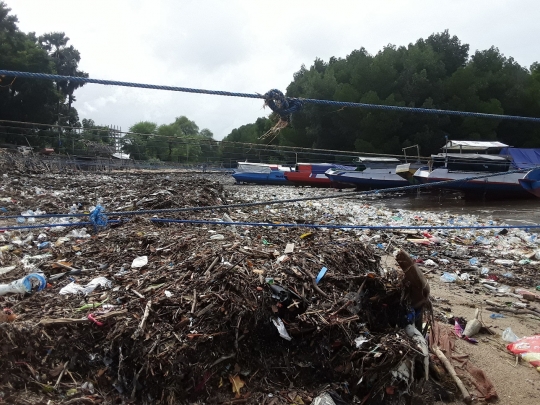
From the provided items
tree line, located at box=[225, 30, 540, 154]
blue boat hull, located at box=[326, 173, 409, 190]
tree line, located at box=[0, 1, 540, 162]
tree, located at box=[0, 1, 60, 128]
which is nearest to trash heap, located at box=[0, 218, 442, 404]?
blue boat hull, located at box=[326, 173, 409, 190]

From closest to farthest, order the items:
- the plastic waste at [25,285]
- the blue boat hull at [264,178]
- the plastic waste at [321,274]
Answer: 1. the plastic waste at [321,274]
2. the plastic waste at [25,285]
3. the blue boat hull at [264,178]

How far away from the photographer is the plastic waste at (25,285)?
2.54 m

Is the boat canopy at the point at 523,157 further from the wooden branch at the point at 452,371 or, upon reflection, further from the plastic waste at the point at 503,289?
the wooden branch at the point at 452,371

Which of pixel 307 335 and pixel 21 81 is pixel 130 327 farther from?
pixel 21 81

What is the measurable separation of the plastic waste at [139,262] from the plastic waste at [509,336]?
2.76m

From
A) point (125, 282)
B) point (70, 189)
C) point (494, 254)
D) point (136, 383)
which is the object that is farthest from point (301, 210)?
point (136, 383)

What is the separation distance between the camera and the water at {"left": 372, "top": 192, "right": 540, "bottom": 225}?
1105 centimetres

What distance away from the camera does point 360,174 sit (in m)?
18.3

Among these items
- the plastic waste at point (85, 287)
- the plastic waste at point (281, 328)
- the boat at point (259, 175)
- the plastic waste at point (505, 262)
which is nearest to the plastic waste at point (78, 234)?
the plastic waste at point (85, 287)

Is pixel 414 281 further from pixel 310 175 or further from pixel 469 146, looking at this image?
pixel 310 175

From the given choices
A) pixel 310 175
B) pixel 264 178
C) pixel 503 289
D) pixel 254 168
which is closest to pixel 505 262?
pixel 503 289

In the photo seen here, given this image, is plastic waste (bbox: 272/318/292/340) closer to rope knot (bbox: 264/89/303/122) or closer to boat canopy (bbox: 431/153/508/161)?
rope knot (bbox: 264/89/303/122)

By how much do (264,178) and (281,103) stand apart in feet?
61.4

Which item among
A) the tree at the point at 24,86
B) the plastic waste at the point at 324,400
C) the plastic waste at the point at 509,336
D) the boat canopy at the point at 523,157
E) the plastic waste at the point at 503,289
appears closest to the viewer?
the plastic waste at the point at 324,400
